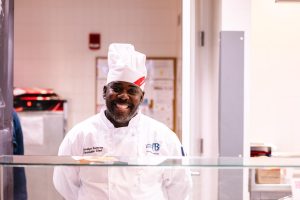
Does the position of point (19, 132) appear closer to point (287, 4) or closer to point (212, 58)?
point (212, 58)

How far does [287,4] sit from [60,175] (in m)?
2.00

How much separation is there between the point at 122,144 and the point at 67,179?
234 millimetres

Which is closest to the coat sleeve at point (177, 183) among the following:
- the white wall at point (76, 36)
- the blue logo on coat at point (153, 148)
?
the blue logo on coat at point (153, 148)

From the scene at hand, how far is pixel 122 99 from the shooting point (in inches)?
62.2

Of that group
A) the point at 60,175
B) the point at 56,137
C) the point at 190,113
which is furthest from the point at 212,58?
the point at 56,137

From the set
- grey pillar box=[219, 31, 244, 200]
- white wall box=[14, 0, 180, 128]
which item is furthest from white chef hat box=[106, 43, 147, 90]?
white wall box=[14, 0, 180, 128]

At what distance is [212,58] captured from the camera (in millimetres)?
2574

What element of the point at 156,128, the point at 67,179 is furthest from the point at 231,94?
the point at 67,179

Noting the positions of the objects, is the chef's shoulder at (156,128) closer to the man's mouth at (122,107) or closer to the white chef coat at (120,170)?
the white chef coat at (120,170)

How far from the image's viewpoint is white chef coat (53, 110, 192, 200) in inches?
58.0

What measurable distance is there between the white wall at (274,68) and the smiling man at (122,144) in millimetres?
1290

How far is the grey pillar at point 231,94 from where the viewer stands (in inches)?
92.5

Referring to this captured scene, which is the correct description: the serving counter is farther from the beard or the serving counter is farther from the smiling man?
the beard

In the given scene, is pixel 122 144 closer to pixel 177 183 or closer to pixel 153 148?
pixel 153 148
